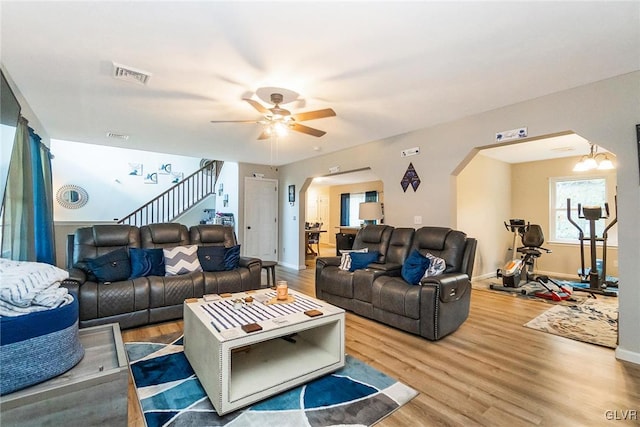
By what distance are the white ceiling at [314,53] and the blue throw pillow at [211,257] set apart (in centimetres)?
169

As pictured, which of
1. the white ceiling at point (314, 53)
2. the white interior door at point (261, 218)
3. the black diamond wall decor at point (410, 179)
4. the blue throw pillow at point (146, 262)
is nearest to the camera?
the white ceiling at point (314, 53)

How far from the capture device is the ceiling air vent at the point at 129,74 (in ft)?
8.21

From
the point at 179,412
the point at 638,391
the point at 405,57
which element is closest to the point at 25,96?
the point at 179,412

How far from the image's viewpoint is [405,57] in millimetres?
2324

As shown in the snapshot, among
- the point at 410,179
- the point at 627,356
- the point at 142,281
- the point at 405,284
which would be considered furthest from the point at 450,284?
the point at 142,281

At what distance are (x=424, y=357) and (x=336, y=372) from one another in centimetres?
80

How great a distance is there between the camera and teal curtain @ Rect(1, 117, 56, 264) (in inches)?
106

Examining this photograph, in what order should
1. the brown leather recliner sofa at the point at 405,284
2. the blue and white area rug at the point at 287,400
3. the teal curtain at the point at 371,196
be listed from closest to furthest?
the blue and white area rug at the point at 287,400
the brown leather recliner sofa at the point at 405,284
the teal curtain at the point at 371,196

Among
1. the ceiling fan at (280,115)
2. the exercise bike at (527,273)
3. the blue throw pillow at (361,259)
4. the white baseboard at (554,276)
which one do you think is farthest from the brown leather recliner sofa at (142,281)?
the white baseboard at (554,276)

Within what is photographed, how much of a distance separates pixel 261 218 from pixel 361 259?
12.7ft

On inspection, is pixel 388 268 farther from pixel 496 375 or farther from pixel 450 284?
pixel 496 375

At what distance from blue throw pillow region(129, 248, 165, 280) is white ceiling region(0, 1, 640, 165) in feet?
5.54

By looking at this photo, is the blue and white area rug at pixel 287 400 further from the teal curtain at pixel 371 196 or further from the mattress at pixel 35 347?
the teal curtain at pixel 371 196

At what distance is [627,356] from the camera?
8.05 feet
